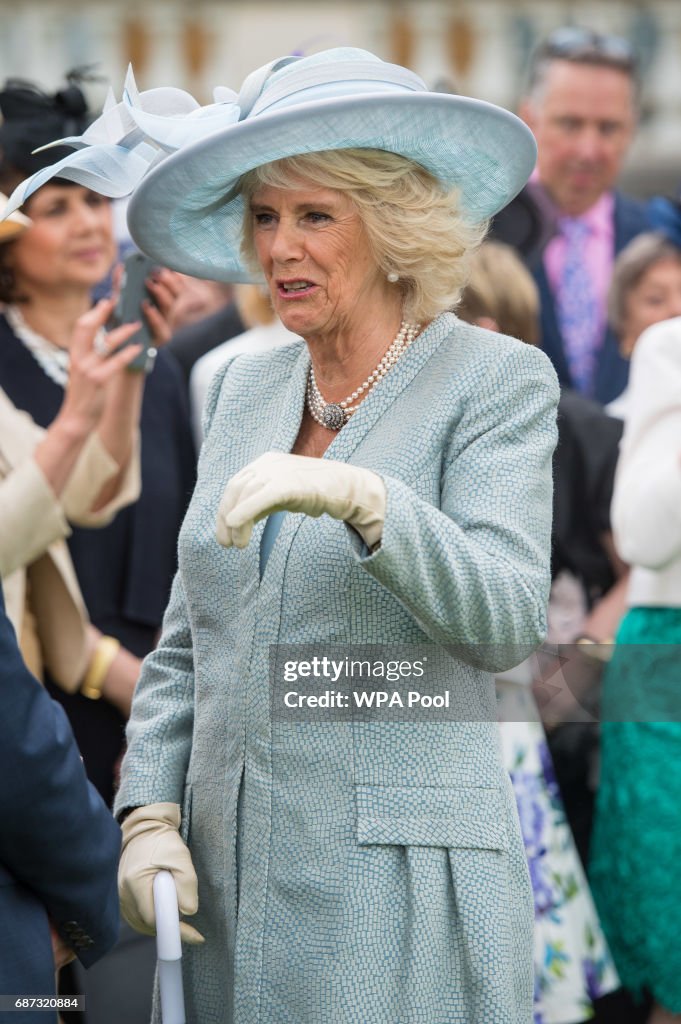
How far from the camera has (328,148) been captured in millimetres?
2303

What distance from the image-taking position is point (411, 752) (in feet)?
7.50

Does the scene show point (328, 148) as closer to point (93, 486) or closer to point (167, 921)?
point (167, 921)

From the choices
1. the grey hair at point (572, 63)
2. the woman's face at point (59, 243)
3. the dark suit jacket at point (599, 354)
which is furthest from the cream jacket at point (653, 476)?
the grey hair at point (572, 63)

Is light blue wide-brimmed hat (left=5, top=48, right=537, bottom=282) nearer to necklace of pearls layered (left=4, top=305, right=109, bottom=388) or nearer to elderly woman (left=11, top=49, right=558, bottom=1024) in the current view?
elderly woman (left=11, top=49, right=558, bottom=1024)

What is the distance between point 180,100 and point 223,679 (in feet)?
3.06

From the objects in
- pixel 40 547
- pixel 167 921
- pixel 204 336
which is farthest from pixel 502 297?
pixel 167 921

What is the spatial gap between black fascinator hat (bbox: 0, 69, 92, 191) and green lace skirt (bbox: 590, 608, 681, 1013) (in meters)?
1.86

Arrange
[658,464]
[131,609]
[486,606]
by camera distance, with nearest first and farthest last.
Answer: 1. [486,606]
2. [658,464]
3. [131,609]

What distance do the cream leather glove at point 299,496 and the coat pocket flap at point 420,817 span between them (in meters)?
0.41

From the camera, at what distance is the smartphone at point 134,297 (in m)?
4.06

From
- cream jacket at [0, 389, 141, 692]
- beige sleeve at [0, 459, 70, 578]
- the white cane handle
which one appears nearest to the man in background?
cream jacket at [0, 389, 141, 692]

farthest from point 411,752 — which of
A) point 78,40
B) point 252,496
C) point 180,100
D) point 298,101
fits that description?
point 78,40

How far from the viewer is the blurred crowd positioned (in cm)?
366

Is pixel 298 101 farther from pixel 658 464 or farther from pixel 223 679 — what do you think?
pixel 658 464
